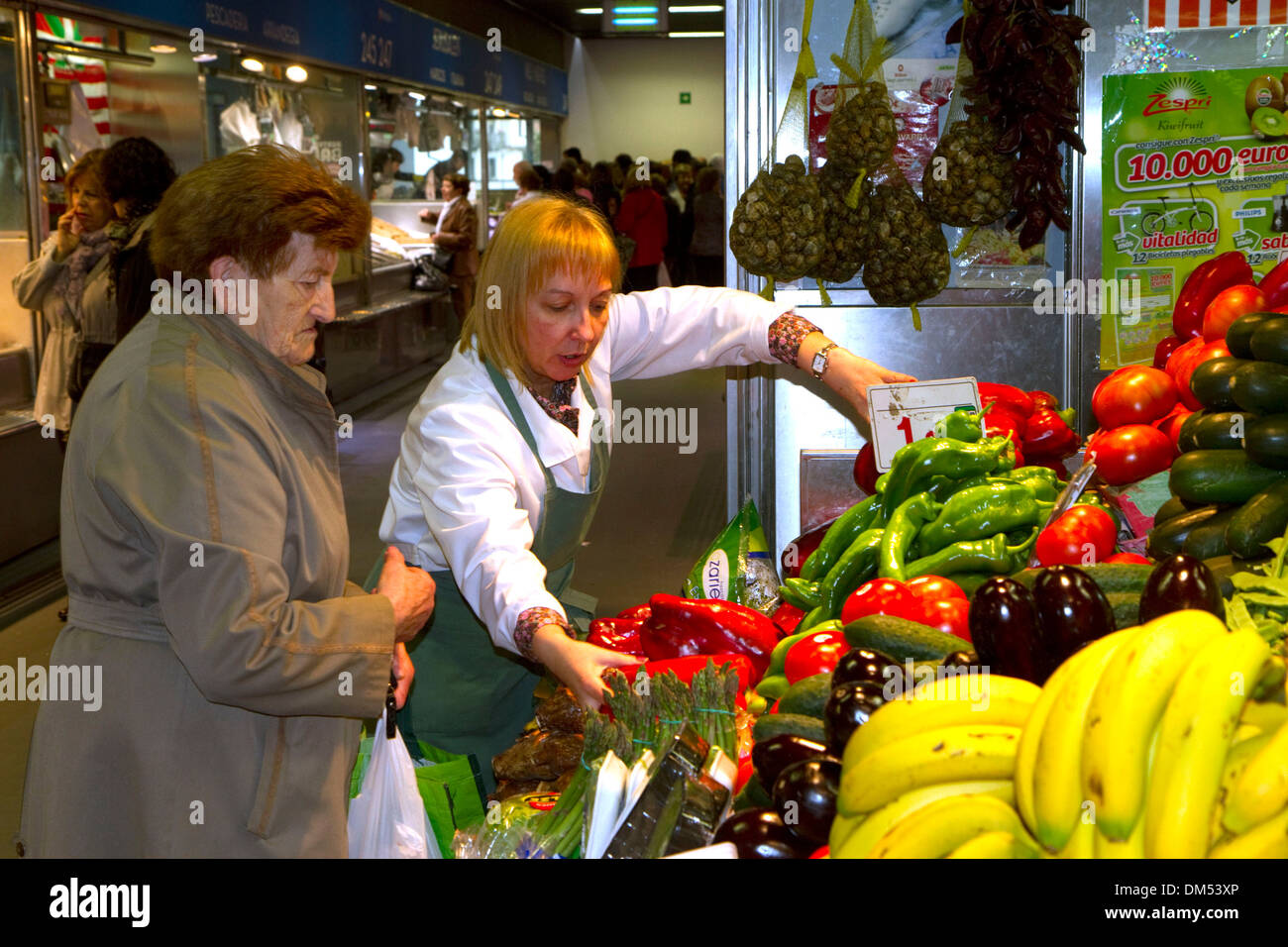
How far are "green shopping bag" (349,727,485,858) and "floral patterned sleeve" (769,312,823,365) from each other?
1324 millimetres

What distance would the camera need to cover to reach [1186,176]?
353 centimetres

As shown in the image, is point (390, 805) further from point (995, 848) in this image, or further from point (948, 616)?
point (995, 848)

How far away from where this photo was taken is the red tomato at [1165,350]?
3.26 m

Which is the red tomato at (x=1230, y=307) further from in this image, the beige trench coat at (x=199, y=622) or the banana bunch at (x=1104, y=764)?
the beige trench coat at (x=199, y=622)

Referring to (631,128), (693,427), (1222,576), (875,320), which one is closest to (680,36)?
(631,128)

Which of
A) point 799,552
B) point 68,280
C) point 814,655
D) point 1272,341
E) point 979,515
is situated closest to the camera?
point 814,655

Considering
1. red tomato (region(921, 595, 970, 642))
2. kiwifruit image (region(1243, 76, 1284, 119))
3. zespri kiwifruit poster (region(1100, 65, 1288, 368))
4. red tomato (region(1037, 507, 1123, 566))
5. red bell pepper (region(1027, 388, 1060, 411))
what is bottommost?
red tomato (region(921, 595, 970, 642))

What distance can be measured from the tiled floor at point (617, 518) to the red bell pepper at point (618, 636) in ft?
7.55

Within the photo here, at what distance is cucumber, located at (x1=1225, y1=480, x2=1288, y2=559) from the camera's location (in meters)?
1.98

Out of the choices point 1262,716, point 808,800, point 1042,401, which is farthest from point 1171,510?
point 808,800

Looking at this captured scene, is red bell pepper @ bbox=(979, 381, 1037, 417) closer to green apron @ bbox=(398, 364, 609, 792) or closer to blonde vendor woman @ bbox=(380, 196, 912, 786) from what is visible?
blonde vendor woman @ bbox=(380, 196, 912, 786)

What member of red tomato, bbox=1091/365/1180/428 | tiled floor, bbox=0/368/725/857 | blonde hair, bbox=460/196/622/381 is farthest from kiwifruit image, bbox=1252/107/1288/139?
tiled floor, bbox=0/368/725/857

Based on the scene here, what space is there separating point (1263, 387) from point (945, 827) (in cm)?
135

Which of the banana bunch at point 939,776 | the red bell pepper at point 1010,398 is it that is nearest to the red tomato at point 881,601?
the banana bunch at point 939,776
